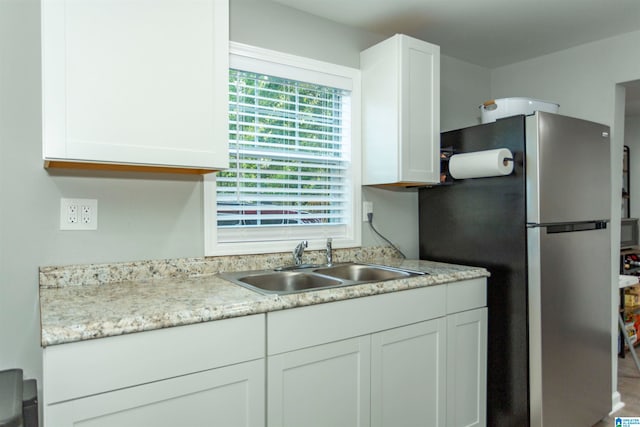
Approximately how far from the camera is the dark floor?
257cm

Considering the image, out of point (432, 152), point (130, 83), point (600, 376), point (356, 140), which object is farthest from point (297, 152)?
point (600, 376)

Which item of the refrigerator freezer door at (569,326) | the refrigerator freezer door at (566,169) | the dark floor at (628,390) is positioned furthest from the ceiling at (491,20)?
the dark floor at (628,390)

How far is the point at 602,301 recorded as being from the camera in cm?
241

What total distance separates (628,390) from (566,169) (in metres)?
1.87

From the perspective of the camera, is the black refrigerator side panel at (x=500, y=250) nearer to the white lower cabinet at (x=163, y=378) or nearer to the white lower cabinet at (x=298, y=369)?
the white lower cabinet at (x=298, y=369)

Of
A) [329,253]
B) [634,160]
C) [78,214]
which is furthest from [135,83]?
[634,160]

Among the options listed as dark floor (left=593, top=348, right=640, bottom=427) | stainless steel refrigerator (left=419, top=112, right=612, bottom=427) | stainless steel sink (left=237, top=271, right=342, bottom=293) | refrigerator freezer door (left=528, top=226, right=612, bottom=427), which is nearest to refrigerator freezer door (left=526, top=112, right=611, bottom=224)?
stainless steel refrigerator (left=419, top=112, right=612, bottom=427)

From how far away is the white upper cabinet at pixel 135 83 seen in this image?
52.9 inches

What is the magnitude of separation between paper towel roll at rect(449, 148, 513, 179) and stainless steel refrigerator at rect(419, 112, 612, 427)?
63 mm

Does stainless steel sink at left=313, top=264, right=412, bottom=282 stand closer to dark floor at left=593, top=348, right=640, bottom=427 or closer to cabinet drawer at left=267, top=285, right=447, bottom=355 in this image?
cabinet drawer at left=267, top=285, right=447, bottom=355

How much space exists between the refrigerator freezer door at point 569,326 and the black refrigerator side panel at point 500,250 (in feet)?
0.18

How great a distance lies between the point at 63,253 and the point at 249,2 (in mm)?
1442

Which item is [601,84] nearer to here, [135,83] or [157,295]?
[135,83]

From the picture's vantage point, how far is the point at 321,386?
1544mm
